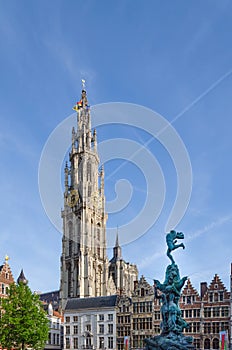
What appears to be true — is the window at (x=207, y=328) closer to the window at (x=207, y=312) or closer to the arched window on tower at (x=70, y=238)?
the window at (x=207, y=312)

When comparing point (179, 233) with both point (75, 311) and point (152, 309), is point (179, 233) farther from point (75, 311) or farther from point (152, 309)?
point (75, 311)

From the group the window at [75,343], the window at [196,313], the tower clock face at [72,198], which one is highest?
the tower clock face at [72,198]

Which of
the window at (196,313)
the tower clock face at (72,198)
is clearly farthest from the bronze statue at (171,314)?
the tower clock face at (72,198)

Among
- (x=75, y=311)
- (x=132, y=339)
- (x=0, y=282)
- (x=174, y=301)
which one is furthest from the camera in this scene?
(x=75, y=311)

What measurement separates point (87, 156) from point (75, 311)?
5835 cm

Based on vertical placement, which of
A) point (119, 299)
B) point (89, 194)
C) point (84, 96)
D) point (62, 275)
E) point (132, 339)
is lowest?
point (132, 339)

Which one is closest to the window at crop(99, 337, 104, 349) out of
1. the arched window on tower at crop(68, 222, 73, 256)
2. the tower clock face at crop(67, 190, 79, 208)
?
the arched window on tower at crop(68, 222, 73, 256)

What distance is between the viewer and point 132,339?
76062 mm

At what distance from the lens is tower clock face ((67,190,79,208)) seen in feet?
421

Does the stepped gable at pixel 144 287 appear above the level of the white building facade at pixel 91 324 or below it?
above

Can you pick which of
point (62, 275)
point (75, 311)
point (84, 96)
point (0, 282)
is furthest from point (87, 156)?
point (0, 282)

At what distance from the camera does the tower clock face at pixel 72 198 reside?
421ft

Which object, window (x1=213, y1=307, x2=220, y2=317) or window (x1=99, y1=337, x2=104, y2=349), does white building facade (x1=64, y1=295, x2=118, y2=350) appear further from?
window (x1=213, y1=307, x2=220, y2=317)

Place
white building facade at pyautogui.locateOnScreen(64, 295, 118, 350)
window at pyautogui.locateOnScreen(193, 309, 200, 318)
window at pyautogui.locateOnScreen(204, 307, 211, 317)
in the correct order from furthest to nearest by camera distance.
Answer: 1. white building facade at pyautogui.locateOnScreen(64, 295, 118, 350)
2. window at pyautogui.locateOnScreen(193, 309, 200, 318)
3. window at pyautogui.locateOnScreen(204, 307, 211, 317)
